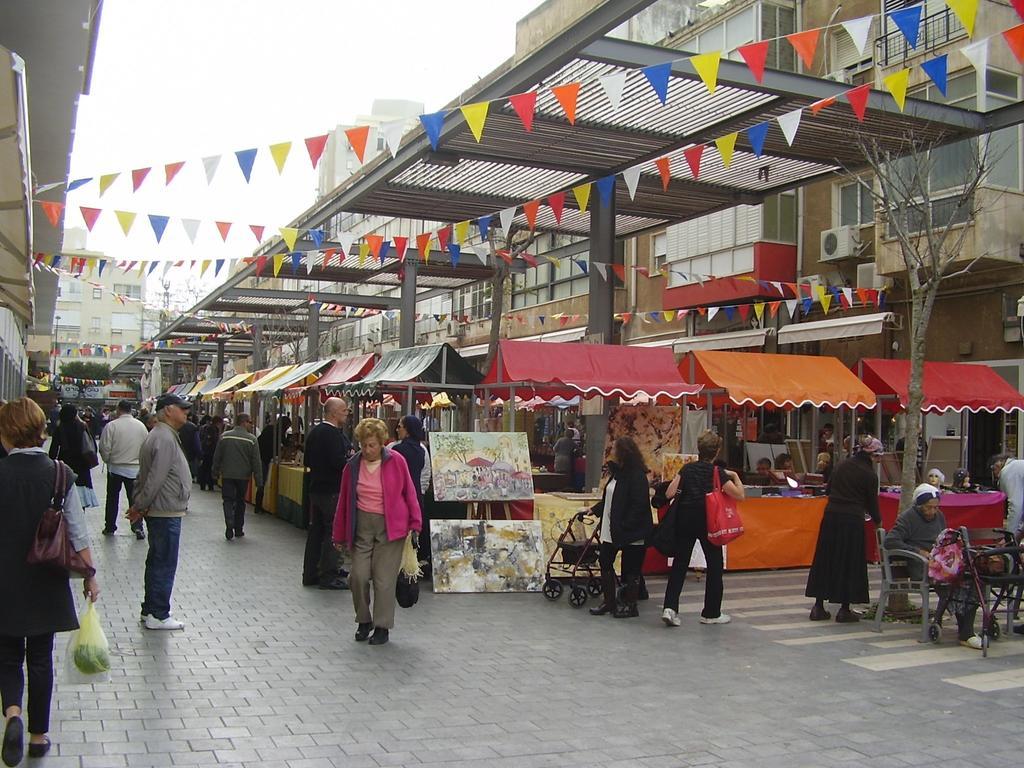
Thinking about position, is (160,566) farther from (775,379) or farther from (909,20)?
(775,379)

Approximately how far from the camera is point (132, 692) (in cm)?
577

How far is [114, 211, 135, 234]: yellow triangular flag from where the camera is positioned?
13773mm

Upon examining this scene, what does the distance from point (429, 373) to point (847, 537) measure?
7051 mm

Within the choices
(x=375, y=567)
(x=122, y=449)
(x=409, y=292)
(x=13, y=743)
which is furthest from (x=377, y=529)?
(x=409, y=292)

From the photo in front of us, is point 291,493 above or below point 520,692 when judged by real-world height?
above

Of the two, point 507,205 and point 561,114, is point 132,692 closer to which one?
point 561,114

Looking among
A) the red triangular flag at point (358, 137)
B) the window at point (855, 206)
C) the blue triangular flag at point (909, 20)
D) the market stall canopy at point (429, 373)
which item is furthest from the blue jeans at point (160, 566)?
the window at point (855, 206)

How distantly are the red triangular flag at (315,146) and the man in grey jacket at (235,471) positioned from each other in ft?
15.1

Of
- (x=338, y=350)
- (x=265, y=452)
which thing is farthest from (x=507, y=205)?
(x=338, y=350)

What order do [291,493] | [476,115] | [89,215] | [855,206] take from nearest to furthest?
[476,115] → [89,215] → [291,493] → [855,206]

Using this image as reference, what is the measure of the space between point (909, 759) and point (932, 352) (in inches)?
645

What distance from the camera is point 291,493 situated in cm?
1545

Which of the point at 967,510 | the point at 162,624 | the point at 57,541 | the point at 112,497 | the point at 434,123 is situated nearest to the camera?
the point at 57,541

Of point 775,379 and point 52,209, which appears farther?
point 52,209
